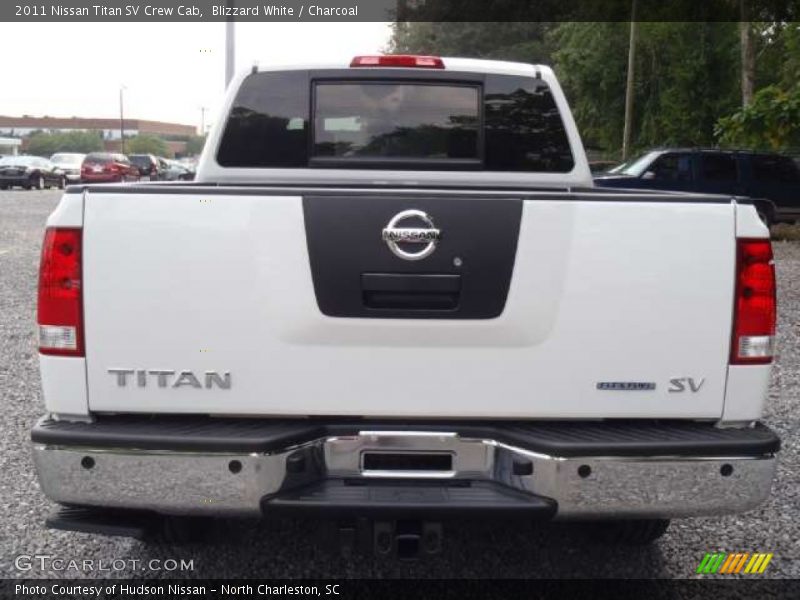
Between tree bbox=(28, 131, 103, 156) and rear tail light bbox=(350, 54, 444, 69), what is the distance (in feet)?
394

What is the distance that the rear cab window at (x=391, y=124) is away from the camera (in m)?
4.42

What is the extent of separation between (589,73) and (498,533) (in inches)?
1217

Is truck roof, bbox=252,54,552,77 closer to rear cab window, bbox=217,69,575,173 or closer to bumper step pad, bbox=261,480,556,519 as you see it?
rear cab window, bbox=217,69,575,173

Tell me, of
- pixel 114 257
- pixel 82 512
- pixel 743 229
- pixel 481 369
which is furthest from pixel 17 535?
pixel 743 229

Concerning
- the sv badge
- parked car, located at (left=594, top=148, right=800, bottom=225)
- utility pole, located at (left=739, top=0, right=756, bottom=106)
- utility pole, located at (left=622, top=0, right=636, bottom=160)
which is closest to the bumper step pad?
the sv badge

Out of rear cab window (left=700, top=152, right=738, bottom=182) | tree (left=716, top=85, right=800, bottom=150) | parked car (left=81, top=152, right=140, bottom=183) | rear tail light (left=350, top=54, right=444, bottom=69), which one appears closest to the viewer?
rear tail light (left=350, top=54, right=444, bottom=69)

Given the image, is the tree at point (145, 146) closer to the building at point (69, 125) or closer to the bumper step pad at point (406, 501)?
the building at point (69, 125)

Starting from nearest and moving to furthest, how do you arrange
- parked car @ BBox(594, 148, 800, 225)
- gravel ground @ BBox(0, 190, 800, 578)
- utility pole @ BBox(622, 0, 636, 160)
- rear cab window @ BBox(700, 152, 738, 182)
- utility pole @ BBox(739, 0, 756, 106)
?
gravel ground @ BBox(0, 190, 800, 578) → parked car @ BBox(594, 148, 800, 225) → rear cab window @ BBox(700, 152, 738, 182) → utility pole @ BBox(739, 0, 756, 106) → utility pole @ BBox(622, 0, 636, 160)

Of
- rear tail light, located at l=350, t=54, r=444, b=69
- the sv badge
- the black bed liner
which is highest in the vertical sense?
rear tail light, located at l=350, t=54, r=444, b=69

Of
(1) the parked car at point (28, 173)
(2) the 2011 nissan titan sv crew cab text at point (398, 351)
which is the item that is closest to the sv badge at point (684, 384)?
(2) the 2011 nissan titan sv crew cab text at point (398, 351)

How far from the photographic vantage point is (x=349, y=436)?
2912 mm

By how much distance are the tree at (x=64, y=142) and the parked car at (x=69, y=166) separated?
76.5 m

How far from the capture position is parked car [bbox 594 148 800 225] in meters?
18.7

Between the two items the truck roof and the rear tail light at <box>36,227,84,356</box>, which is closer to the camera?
the rear tail light at <box>36,227,84,356</box>
